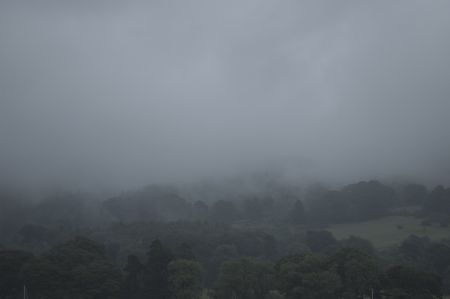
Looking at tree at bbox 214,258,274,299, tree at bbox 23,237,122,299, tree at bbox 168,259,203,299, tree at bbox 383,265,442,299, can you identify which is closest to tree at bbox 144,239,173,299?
tree at bbox 168,259,203,299

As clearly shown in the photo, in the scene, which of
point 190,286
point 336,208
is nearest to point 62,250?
point 190,286

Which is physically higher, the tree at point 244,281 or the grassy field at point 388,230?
the grassy field at point 388,230

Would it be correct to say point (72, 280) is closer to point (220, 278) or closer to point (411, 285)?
point (220, 278)

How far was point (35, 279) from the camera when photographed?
283ft

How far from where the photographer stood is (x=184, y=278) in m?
87.3

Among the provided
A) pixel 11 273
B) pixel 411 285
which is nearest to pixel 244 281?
pixel 411 285

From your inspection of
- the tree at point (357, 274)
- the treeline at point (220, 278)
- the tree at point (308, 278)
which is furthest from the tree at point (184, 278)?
the tree at point (357, 274)

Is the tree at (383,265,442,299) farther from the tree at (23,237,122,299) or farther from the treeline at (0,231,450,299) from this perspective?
the tree at (23,237,122,299)

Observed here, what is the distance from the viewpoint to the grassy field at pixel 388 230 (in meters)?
148

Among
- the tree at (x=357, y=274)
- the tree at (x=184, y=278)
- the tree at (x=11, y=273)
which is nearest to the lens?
the tree at (x=357, y=274)

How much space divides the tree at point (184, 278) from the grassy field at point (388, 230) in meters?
67.7

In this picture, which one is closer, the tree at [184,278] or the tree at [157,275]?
the tree at [184,278]

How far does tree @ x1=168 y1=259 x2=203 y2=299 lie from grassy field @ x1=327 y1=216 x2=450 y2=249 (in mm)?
67663

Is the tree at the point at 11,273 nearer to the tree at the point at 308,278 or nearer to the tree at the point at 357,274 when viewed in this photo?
the tree at the point at 308,278
